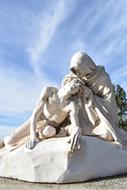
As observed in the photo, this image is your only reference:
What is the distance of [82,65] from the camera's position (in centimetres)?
743

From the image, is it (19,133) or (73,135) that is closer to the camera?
(73,135)

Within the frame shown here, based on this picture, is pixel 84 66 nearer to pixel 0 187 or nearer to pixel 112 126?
pixel 112 126

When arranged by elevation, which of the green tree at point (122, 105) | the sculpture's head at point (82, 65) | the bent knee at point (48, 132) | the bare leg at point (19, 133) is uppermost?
the green tree at point (122, 105)

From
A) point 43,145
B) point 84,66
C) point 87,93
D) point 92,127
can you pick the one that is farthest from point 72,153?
point 84,66

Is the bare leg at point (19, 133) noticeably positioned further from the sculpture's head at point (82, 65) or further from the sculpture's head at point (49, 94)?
the sculpture's head at point (82, 65)

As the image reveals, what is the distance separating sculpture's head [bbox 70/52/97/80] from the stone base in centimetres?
168

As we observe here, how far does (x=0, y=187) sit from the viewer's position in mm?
5699

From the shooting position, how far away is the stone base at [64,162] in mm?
6008

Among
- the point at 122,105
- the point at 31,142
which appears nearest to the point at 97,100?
the point at 31,142

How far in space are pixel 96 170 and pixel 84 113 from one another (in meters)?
1.34

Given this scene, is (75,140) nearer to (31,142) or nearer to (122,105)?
(31,142)

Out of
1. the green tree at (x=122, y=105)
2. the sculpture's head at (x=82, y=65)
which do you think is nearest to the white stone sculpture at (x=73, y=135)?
the sculpture's head at (x=82, y=65)

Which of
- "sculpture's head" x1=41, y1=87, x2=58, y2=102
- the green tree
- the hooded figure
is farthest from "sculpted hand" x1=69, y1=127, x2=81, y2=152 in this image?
the green tree

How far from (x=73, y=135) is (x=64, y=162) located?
47cm
